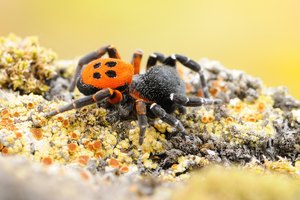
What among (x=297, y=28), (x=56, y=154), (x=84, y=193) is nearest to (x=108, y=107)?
(x=56, y=154)

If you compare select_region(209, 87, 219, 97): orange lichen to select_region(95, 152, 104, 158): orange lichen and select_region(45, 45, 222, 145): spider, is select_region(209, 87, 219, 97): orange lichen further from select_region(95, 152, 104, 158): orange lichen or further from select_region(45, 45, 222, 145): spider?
select_region(95, 152, 104, 158): orange lichen

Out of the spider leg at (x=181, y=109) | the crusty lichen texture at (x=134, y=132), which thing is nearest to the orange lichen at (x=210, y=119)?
the crusty lichen texture at (x=134, y=132)

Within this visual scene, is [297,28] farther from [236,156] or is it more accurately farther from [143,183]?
[143,183]

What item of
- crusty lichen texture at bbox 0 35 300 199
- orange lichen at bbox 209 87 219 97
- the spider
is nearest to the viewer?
crusty lichen texture at bbox 0 35 300 199

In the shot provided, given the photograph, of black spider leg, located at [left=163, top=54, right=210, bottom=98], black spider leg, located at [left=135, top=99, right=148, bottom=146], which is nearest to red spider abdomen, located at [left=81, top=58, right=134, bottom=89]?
black spider leg, located at [left=135, top=99, right=148, bottom=146]

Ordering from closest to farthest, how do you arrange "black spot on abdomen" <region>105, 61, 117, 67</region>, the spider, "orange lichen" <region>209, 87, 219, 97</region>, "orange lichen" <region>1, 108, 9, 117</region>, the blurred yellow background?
"orange lichen" <region>1, 108, 9, 117</region>
the spider
"black spot on abdomen" <region>105, 61, 117, 67</region>
"orange lichen" <region>209, 87, 219, 97</region>
the blurred yellow background

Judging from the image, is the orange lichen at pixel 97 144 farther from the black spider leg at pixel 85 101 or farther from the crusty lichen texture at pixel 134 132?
the black spider leg at pixel 85 101
